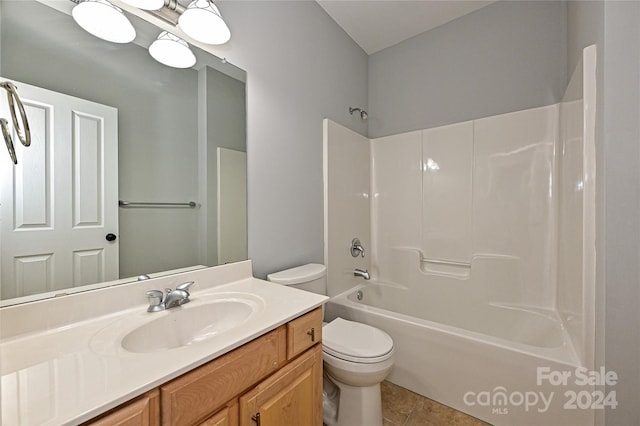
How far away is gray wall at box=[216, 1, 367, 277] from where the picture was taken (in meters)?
1.47

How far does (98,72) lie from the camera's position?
37.8 inches

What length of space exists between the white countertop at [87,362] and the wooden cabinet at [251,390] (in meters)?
0.04

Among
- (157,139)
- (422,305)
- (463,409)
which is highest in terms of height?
(157,139)

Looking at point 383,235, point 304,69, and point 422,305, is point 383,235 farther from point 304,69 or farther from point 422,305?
point 304,69

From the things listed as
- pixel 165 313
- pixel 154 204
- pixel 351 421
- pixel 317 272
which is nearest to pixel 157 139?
pixel 154 204

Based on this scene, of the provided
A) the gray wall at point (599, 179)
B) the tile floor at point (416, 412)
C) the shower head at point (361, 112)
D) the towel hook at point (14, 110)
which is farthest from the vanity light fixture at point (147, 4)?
the tile floor at point (416, 412)

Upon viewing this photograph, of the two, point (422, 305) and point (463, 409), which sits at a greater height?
point (422, 305)

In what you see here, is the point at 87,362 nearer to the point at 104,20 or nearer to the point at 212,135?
the point at 212,135

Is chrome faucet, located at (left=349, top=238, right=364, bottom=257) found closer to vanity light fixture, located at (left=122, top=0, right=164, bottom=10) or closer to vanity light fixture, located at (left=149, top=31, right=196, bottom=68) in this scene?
vanity light fixture, located at (left=149, top=31, right=196, bottom=68)

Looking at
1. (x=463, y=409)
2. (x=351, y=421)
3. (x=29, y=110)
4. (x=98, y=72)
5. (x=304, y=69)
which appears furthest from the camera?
(x=304, y=69)

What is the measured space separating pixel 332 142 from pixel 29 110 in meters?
1.61

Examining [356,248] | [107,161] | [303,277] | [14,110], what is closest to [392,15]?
[356,248]

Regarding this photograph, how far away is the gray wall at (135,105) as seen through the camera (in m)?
0.83

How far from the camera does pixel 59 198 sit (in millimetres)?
865
